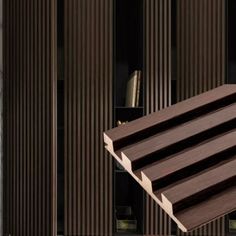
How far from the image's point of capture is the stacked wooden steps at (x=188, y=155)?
0.74 feet

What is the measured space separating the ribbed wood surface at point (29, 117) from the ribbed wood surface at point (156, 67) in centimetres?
61

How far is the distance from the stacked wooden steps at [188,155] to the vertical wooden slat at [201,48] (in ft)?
8.49

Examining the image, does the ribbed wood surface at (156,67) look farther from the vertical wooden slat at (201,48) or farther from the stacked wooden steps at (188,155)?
the stacked wooden steps at (188,155)

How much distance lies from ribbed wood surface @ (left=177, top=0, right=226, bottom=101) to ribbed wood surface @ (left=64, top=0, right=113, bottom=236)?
0.48m

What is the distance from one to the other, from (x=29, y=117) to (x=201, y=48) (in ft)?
4.02

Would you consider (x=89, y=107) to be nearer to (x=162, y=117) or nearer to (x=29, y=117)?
(x=29, y=117)

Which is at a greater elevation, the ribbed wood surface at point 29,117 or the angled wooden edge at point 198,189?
the angled wooden edge at point 198,189

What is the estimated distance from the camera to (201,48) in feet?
9.30

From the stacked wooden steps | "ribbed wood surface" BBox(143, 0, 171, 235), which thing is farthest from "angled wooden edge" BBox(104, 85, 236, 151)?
"ribbed wood surface" BBox(143, 0, 171, 235)

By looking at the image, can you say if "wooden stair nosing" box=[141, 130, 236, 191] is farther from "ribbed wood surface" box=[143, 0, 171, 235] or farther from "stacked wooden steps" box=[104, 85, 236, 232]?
"ribbed wood surface" box=[143, 0, 171, 235]

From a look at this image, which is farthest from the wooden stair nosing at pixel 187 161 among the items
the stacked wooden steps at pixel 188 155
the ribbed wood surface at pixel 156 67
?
the ribbed wood surface at pixel 156 67

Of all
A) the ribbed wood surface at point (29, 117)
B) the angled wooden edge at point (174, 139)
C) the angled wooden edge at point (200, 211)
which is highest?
the angled wooden edge at point (174, 139)

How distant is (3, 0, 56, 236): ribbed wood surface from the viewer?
9.19 ft

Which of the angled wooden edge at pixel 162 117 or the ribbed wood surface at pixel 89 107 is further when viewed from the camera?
the ribbed wood surface at pixel 89 107
